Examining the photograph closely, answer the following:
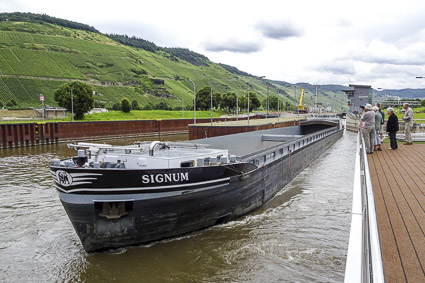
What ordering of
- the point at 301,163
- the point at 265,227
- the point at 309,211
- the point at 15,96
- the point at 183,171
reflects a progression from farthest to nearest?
the point at 15,96 < the point at 301,163 < the point at 309,211 < the point at 265,227 < the point at 183,171

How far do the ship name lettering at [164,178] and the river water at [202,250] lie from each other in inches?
80.6

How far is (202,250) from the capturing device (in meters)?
10.3

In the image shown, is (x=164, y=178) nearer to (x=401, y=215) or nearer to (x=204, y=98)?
(x=401, y=215)

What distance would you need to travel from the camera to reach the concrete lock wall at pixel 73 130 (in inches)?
1471

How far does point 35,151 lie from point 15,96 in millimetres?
57189

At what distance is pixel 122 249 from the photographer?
33.0 feet

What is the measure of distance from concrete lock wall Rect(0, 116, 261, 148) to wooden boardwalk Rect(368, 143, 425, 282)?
3735 centimetres

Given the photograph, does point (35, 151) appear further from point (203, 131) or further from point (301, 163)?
point (301, 163)

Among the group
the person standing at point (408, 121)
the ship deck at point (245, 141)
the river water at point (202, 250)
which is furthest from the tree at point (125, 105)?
the person standing at point (408, 121)

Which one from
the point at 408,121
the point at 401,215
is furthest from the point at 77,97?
the point at 401,215

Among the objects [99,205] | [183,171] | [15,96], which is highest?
[15,96]

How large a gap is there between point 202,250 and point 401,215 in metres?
5.75

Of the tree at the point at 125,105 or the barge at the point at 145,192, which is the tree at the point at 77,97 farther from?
the barge at the point at 145,192

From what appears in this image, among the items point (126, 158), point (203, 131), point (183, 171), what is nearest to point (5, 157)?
point (203, 131)
